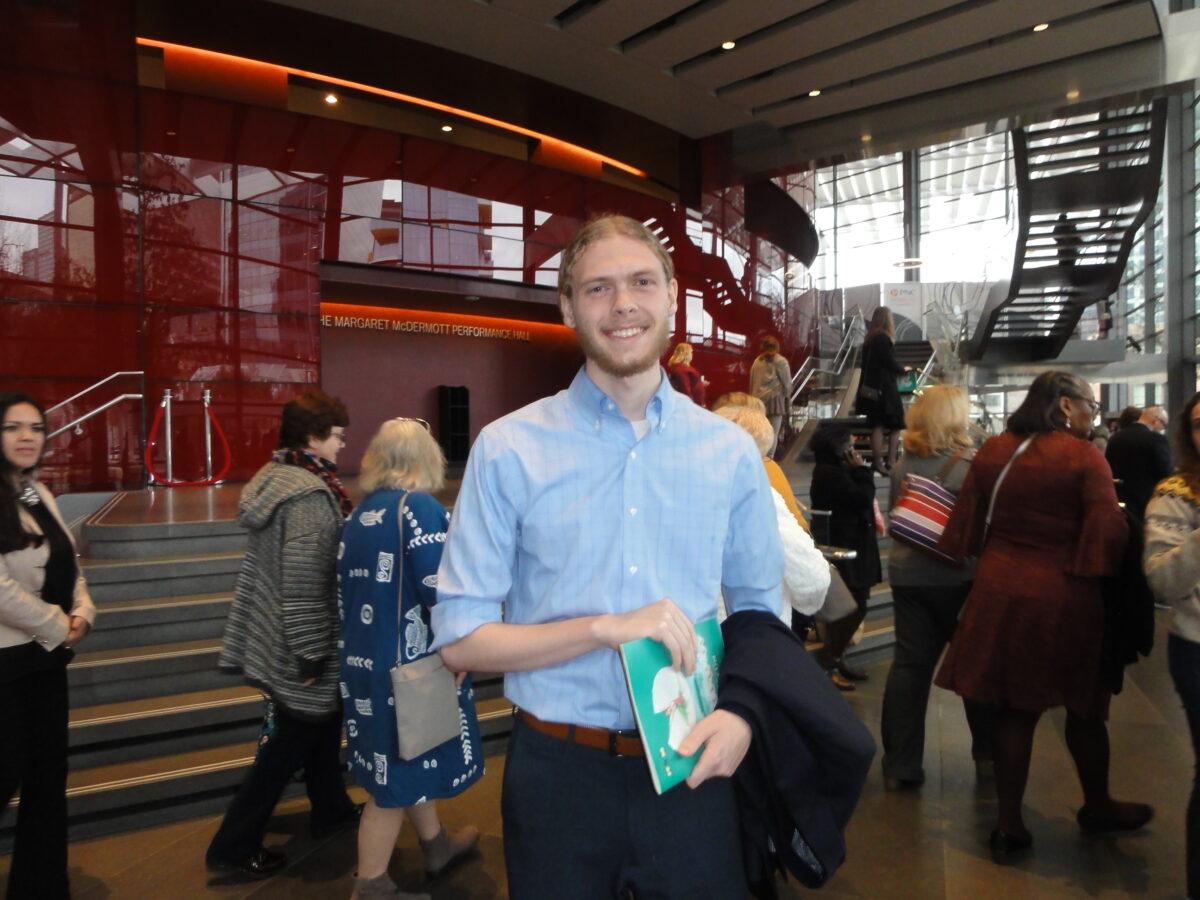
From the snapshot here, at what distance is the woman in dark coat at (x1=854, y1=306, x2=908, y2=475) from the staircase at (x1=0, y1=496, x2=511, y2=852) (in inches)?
215

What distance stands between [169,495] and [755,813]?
7885 mm

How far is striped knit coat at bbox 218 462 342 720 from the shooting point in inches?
113

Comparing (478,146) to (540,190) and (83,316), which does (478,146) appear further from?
(83,316)

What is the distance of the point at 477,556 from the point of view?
49.6 inches

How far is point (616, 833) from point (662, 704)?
0.94ft

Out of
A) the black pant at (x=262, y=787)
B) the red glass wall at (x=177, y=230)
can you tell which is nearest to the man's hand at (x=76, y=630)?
the black pant at (x=262, y=787)

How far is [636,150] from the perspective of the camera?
13.8m

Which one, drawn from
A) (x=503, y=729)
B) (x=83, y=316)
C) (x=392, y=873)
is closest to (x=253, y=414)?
(x=83, y=316)

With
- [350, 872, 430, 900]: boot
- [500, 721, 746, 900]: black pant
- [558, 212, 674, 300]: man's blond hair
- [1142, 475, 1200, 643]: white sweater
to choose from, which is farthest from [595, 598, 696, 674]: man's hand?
[350, 872, 430, 900]: boot

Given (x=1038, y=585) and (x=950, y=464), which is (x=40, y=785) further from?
(x=950, y=464)

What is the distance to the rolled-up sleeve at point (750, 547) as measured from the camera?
1380 mm

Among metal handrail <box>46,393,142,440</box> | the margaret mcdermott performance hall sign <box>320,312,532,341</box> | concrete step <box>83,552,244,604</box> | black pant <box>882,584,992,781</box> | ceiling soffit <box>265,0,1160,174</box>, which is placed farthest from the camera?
the margaret mcdermott performance hall sign <box>320,312,532,341</box>

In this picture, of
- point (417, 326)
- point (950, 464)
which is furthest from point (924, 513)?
point (417, 326)

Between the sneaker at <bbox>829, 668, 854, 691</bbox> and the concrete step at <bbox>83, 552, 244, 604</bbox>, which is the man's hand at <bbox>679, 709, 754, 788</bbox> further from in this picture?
the concrete step at <bbox>83, 552, 244, 604</bbox>
